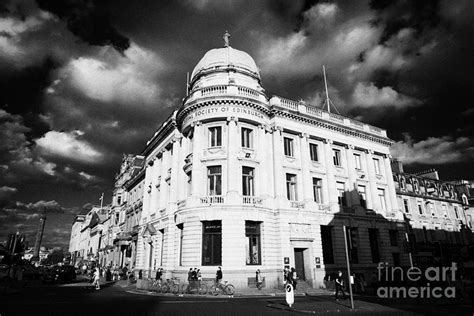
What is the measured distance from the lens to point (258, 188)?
91.7 ft

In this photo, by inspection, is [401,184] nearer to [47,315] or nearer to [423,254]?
[423,254]

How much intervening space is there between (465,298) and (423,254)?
806 inches

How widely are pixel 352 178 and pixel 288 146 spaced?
8.51m

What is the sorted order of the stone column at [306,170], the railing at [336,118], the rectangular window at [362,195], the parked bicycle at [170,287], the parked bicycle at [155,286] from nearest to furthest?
the parked bicycle at [170,287], the parked bicycle at [155,286], the stone column at [306,170], the rectangular window at [362,195], the railing at [336,118]

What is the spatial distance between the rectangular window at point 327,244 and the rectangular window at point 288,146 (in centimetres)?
796

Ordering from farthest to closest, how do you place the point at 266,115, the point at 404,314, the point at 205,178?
the point at 266,115 < the point at 205,178 < the point at 404,314

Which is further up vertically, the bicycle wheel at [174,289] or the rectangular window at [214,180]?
the rectangular window at [214,180]

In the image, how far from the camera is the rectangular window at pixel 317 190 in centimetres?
3167

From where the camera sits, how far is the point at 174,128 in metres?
33.9

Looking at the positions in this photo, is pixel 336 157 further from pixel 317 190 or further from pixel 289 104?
pixel 289 104

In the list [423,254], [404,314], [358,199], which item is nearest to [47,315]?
[404,314]

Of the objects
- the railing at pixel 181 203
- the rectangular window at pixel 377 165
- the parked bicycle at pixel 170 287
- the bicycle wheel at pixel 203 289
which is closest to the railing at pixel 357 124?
the rectangular window at pixel 377 165

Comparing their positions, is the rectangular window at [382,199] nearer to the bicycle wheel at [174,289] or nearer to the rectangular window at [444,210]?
the rectangular window at [444,210]

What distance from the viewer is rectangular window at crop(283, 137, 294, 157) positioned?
31.6 m
